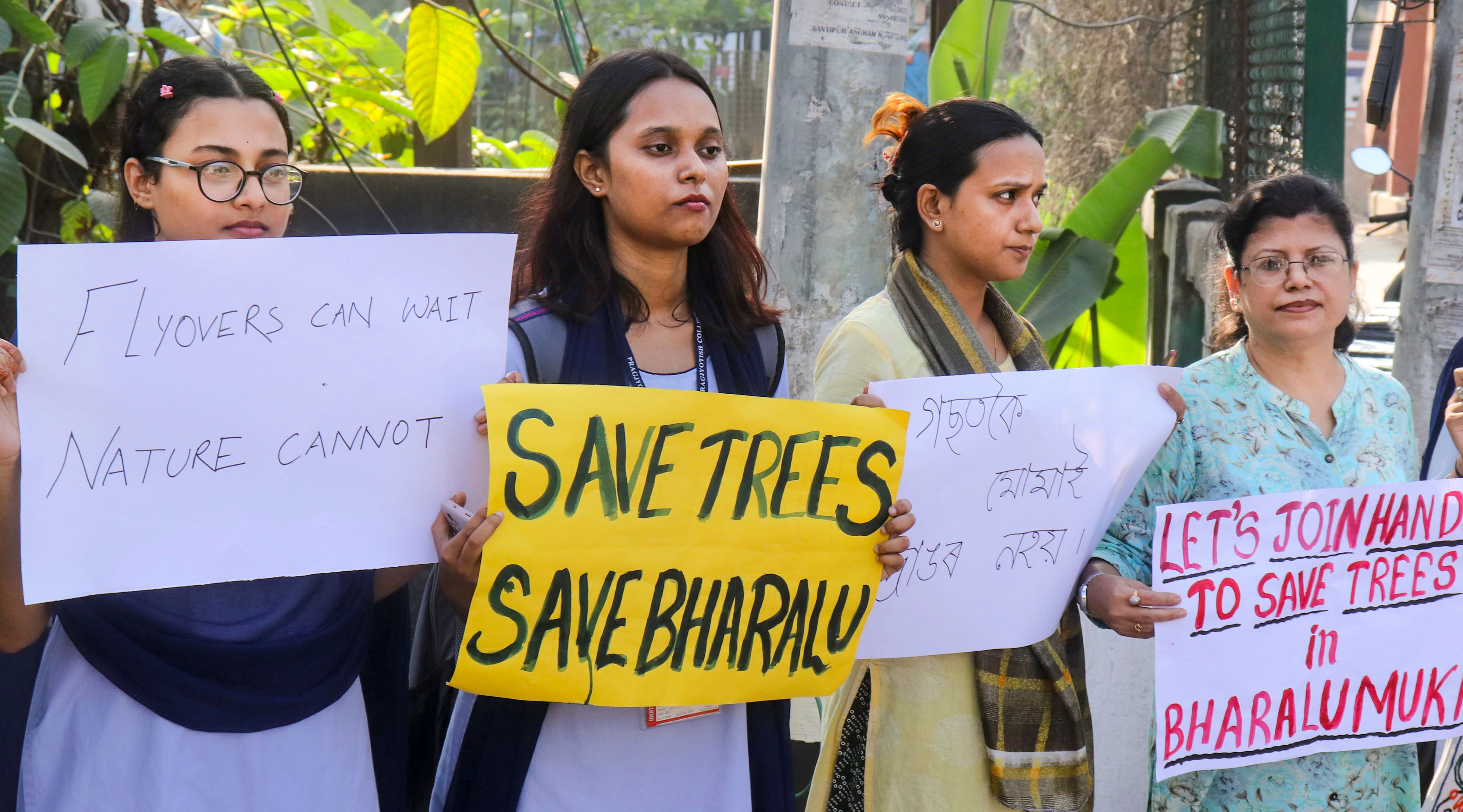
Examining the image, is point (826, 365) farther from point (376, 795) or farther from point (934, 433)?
point (376, 795)

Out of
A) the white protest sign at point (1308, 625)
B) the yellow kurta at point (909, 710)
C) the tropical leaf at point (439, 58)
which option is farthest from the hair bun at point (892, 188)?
the tropical leaf at point (439, 58)

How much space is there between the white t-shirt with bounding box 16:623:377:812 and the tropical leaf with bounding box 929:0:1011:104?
3.76 metres

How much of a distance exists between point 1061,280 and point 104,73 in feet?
10.1

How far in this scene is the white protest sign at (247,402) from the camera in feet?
5.77

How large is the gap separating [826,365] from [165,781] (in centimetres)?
122

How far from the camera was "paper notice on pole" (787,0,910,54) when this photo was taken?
10.6 ft

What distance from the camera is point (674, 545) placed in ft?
6.53

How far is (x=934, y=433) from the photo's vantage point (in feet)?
7.27

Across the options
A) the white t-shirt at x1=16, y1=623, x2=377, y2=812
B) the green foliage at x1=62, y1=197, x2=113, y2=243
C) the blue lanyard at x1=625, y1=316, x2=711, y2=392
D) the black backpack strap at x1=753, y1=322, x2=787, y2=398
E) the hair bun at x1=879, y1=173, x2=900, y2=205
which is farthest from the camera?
the green foliage at x1=62, y1=197, x2=113, y2=243

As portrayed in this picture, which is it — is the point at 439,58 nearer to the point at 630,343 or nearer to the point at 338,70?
the point at 338,70

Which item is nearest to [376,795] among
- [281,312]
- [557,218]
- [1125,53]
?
[281,312]

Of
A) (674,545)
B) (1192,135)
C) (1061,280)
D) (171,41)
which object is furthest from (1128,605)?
(1192,135)

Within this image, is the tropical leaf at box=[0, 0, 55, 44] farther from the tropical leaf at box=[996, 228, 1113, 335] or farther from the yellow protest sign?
the tropical leaf at box=[996, 228, 1113, 335]

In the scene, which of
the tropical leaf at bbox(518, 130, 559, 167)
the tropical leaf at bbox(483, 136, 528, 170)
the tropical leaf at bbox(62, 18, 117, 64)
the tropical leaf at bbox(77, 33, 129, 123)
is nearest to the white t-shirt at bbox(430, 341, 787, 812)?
the tropical leaf at bbox(77, 33, 129, 123)
